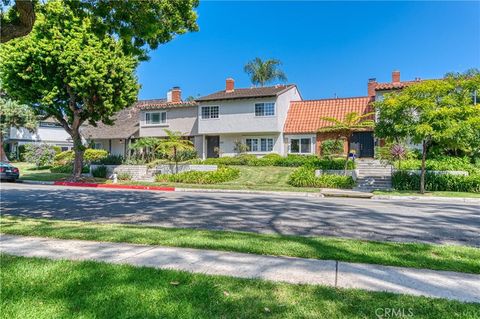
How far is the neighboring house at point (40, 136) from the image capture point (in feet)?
160

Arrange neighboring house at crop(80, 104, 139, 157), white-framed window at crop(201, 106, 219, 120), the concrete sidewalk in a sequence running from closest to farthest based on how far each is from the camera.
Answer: the concrete sidewalk
white-framed window at crop(201, 106, 219, 120)
neighboring house at crop(80, 104, 139, 157)

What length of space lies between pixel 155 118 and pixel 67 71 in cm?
1645

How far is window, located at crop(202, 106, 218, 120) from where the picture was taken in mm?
36156

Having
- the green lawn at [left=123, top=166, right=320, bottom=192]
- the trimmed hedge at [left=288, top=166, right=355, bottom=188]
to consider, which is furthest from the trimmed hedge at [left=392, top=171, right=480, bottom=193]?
the green lawn at [left=123, top=166, right=320, bottom=192]

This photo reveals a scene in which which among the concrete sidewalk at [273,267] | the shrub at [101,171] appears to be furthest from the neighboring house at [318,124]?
the concrete sidewalk at [273,267]

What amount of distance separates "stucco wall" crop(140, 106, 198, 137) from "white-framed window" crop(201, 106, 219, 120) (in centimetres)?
163

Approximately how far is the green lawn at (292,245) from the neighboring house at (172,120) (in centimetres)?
2996

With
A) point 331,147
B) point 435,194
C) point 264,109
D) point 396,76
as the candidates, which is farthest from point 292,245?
point 396,76

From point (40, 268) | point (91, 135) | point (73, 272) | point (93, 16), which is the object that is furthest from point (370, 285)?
point (91, 135)

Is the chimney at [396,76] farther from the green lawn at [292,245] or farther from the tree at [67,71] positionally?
the green lawn at [292,245]

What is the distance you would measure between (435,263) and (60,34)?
78.7 feet

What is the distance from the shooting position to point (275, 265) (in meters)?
5.12

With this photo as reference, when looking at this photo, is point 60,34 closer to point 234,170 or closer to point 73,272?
point 234,170

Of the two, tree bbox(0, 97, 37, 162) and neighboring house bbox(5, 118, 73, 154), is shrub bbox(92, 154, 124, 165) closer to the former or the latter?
tree bbox(0, 97, 37, 162)
